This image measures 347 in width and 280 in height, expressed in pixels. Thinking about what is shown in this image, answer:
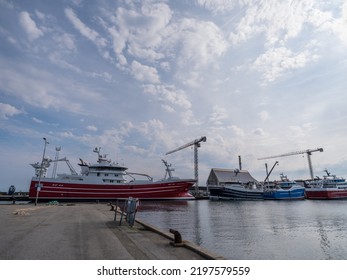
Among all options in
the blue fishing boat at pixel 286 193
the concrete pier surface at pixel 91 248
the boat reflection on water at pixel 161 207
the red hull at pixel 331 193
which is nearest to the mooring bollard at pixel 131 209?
the concrete pier surface at pixel 91 248

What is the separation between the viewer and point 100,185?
192 ft

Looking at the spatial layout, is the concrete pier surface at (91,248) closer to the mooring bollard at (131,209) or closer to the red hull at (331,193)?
the mooring bollard at (131,209)

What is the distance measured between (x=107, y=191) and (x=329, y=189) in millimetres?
69894

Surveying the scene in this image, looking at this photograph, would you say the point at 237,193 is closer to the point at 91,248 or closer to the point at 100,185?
the point at 100,185

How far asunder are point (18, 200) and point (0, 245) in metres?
66.6

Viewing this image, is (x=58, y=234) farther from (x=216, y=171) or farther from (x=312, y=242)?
(x=216, y=171)

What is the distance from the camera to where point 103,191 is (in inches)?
2311

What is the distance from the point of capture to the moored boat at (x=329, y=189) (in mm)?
76938

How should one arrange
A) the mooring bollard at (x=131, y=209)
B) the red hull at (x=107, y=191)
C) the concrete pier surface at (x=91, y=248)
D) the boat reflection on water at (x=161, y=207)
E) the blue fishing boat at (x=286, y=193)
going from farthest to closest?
the blue fishing boat at (x=286, y=193) → the red hull at (x=107, y=191) → the boat reflection on water at (x=161, y=207) → the mooring bollard at (x=131, y=209) → the concrete pier surface at (x=91, y=248)

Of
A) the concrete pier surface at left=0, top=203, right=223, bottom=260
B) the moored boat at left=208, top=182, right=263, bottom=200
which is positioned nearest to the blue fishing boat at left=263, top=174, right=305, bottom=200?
the moored boat at left=208, top=182, right=263, bottom=200

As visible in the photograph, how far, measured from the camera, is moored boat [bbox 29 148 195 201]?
56250 mm

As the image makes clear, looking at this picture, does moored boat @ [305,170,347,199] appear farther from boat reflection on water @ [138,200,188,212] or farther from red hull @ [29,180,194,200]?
boat reflection on water @ [138,200,188,212]

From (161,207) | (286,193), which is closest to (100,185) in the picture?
(161,207)
